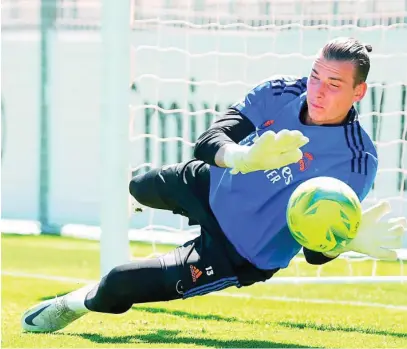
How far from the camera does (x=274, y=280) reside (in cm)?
609

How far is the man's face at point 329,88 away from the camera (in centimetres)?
434

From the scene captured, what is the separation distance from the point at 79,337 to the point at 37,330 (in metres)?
0.28

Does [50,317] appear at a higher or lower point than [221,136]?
lower

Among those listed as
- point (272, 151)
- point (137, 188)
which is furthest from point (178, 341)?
point (272, 151)

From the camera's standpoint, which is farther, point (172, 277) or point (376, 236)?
point (172, 277)

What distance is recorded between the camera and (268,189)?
Answer: 4.52m

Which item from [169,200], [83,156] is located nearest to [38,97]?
[83,156]

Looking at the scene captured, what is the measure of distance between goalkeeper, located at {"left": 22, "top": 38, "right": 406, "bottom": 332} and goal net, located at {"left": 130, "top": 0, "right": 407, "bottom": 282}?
8.62 ft

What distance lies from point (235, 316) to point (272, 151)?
210 cm

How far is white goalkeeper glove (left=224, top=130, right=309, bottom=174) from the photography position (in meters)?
3.93

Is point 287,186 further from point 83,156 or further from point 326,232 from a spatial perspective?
point 83,156

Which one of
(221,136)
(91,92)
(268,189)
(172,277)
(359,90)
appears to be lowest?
(91,92)

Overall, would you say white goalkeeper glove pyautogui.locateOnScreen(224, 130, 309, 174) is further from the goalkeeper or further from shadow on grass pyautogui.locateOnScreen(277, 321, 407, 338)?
shadow on grass pyautogui.locateOnScreen(277, 321, 407, 338)

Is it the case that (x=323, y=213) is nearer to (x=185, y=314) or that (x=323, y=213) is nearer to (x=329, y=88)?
(x=329, y=88)
